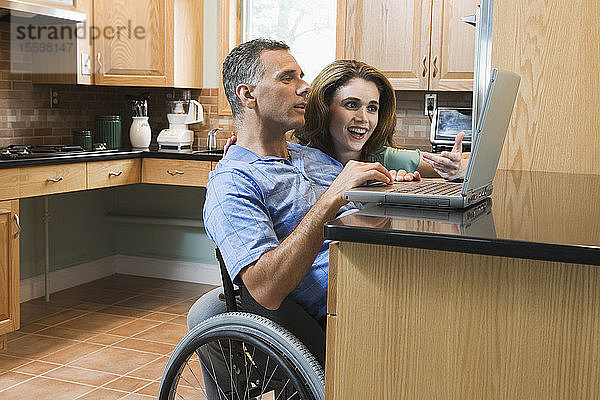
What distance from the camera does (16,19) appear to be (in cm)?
404

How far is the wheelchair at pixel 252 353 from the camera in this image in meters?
1.40

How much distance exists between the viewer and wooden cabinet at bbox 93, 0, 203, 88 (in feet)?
14.1

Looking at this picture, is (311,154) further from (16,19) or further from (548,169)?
(16,19)

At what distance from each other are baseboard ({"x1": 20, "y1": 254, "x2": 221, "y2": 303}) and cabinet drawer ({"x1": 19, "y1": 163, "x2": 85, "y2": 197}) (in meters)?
0.94

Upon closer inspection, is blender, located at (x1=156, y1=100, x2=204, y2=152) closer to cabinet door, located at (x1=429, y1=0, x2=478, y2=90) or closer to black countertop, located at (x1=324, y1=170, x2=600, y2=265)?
cabinet door, located at (x1=429, y1=0, x2=478, y2=90)

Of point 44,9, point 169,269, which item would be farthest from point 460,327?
point 169,269

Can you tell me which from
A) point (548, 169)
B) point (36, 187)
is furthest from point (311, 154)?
point (36, 187)

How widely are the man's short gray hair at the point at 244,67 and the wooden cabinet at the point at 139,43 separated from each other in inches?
100

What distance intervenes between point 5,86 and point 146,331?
5.20 ft

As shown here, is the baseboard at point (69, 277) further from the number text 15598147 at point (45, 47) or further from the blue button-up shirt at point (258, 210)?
the blue button-up shirt at point (258, 210)

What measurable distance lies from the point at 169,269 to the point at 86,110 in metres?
1.16

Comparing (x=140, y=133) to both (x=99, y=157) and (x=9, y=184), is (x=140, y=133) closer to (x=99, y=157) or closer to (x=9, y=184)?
(x=99, y=157)

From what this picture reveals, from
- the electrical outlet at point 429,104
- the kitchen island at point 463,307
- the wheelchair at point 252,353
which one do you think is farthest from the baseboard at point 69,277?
the kitchen island at point 463,307

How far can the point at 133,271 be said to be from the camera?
16.4 feet
